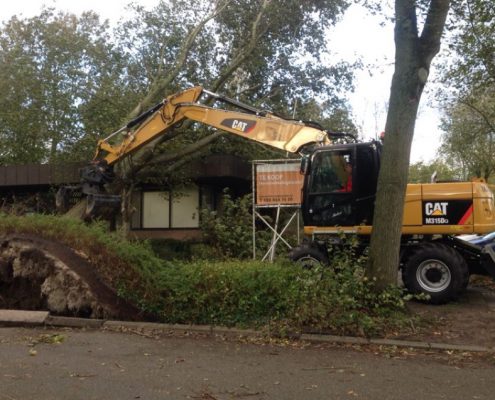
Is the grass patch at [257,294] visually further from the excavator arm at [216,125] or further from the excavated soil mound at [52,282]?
the excavator arm at [216,125]

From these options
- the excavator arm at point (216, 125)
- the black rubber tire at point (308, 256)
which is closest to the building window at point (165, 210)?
the excavator arm at point (216, 125)

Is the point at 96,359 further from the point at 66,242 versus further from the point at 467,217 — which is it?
the point at 467,217

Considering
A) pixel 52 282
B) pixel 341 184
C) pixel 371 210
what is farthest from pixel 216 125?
pixel 52 282

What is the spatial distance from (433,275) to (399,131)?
9.88ft

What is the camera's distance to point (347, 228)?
1028 cm

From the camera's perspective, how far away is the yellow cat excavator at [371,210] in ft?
31.8

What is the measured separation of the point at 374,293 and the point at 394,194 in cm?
147

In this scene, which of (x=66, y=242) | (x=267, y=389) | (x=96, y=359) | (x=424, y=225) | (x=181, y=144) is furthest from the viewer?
(x=181, y=144)

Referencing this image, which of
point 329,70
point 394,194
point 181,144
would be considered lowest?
point 394,194

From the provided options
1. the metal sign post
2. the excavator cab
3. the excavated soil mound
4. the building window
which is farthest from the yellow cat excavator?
the building window

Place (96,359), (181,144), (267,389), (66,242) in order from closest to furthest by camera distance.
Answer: (267,389)
(96,359)
(66,242)
(181,144)

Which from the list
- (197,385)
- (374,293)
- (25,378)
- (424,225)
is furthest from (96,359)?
(424,225)

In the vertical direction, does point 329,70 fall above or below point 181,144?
above

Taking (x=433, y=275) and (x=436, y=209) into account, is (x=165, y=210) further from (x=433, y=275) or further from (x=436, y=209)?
(x=433, y=275)
